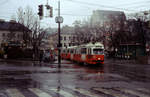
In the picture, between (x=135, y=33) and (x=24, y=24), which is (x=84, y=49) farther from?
(x=135, y=33)

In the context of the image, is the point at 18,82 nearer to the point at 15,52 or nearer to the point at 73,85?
Answer: the point at 73,85

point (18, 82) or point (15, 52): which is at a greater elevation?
point (15, 52)

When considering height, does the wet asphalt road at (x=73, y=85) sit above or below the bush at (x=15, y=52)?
below

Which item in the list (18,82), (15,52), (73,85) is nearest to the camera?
(73,85)

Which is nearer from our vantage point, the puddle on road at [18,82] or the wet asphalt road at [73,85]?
the wet asphalt road at [73,85]

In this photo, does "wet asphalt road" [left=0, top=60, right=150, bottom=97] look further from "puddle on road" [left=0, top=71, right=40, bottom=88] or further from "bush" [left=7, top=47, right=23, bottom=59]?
"bush" [left=7, top=47, right=23, bottom=59]

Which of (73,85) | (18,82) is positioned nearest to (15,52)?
(18,82)

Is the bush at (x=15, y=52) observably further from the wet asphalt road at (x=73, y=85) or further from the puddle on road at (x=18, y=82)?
the puddle on road at (x=18, y=82)

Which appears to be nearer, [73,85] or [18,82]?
[73,85]

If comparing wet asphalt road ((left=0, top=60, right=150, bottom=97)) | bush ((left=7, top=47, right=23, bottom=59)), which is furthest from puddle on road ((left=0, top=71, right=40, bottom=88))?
bush ((left=7, top=47, right=23, bottom=59))

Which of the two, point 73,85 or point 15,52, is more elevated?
point 15,52

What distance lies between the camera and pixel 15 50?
179ft

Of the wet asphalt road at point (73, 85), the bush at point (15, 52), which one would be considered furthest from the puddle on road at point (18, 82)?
the bush at point (15, 52)

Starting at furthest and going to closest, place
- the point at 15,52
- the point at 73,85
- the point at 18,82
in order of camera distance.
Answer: the point at 15,52, the point at 18,82, the point at 73,85
